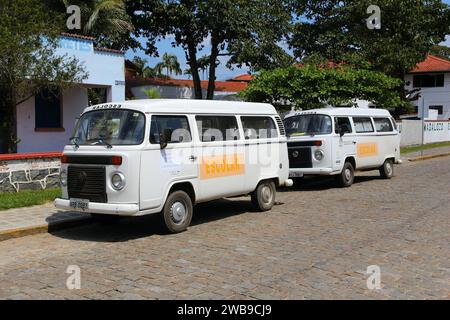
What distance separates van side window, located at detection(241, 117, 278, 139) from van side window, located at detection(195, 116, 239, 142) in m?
0.31

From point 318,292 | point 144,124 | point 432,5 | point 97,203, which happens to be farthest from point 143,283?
point 432,5

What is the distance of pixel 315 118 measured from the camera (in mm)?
14469

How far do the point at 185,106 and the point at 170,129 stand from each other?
66 centimetres


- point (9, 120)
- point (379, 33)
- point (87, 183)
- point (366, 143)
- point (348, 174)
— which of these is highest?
point (379, 33)

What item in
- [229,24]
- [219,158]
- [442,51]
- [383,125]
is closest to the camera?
[219,158]

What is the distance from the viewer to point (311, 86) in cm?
2105

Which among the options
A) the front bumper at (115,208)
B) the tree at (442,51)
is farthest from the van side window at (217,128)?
the tree at (442,51)

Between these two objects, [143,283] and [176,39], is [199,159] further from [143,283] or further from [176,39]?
[176,39]

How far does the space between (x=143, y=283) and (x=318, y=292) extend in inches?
74.5

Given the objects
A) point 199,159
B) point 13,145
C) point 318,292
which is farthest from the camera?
point 13,145

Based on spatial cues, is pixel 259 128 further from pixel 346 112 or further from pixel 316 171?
pixel 346 112

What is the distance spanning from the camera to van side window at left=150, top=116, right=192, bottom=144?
329 inches

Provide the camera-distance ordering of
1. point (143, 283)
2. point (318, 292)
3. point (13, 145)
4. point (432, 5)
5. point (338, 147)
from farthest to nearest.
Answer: point (432, 5) < point (13, 145) < point (338, 147) < point (143, 283) < point (318, 292)

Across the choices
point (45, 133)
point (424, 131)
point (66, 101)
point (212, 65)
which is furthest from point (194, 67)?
point (45, 133)
